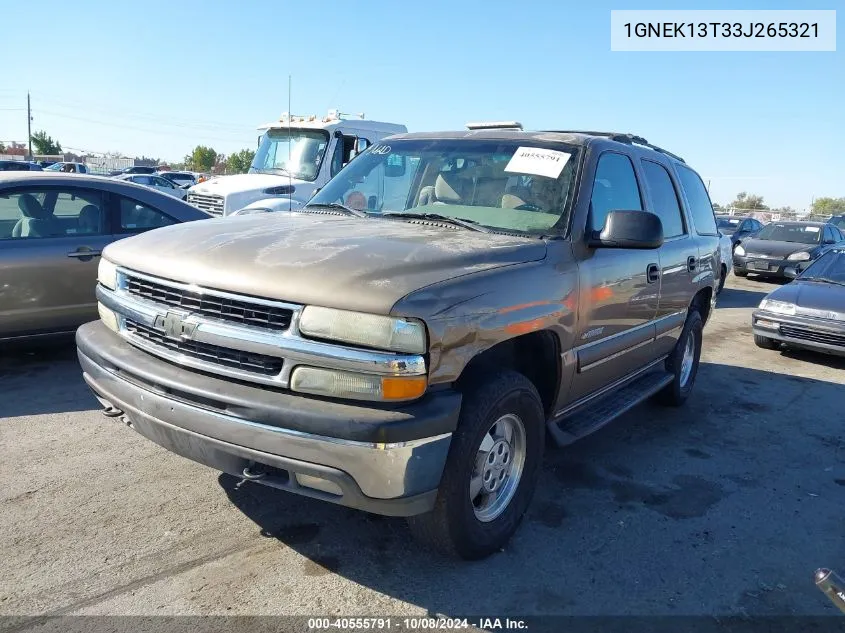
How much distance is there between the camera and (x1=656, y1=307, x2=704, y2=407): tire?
18.1ft

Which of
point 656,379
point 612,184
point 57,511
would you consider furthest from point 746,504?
point 57,511

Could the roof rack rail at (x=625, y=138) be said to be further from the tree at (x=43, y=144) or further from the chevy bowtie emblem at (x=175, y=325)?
the tree at (x=43, y=144)

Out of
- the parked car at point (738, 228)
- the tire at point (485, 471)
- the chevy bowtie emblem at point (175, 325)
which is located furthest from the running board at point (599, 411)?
the parked car at point (738, 228)

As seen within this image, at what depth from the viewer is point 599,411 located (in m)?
4.10

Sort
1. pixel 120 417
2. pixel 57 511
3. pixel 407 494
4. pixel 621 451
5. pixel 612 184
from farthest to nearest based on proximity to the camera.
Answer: pixel 621 451
pixel 612 184
pixel 57 511
pixel 120 417
pixel 407 494

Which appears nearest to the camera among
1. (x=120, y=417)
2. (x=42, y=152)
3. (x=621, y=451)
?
(x=120, y=417)

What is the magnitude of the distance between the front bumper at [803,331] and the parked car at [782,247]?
818 centimetres

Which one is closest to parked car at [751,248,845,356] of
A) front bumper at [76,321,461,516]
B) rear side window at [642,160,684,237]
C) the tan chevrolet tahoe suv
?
rear side window at [642,160,684,237]

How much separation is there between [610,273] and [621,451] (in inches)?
59.1

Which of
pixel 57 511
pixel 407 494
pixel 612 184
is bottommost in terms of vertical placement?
pixel 57 511

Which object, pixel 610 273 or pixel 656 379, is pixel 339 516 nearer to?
pixel 610 273

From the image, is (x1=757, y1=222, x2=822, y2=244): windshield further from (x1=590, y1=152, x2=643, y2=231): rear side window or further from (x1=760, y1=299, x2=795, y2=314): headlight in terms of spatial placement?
(x1=590, y1=152, x2=643, y2=231): rear side window

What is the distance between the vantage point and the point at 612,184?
13.6 feet

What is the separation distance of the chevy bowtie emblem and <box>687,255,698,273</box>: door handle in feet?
12.7
